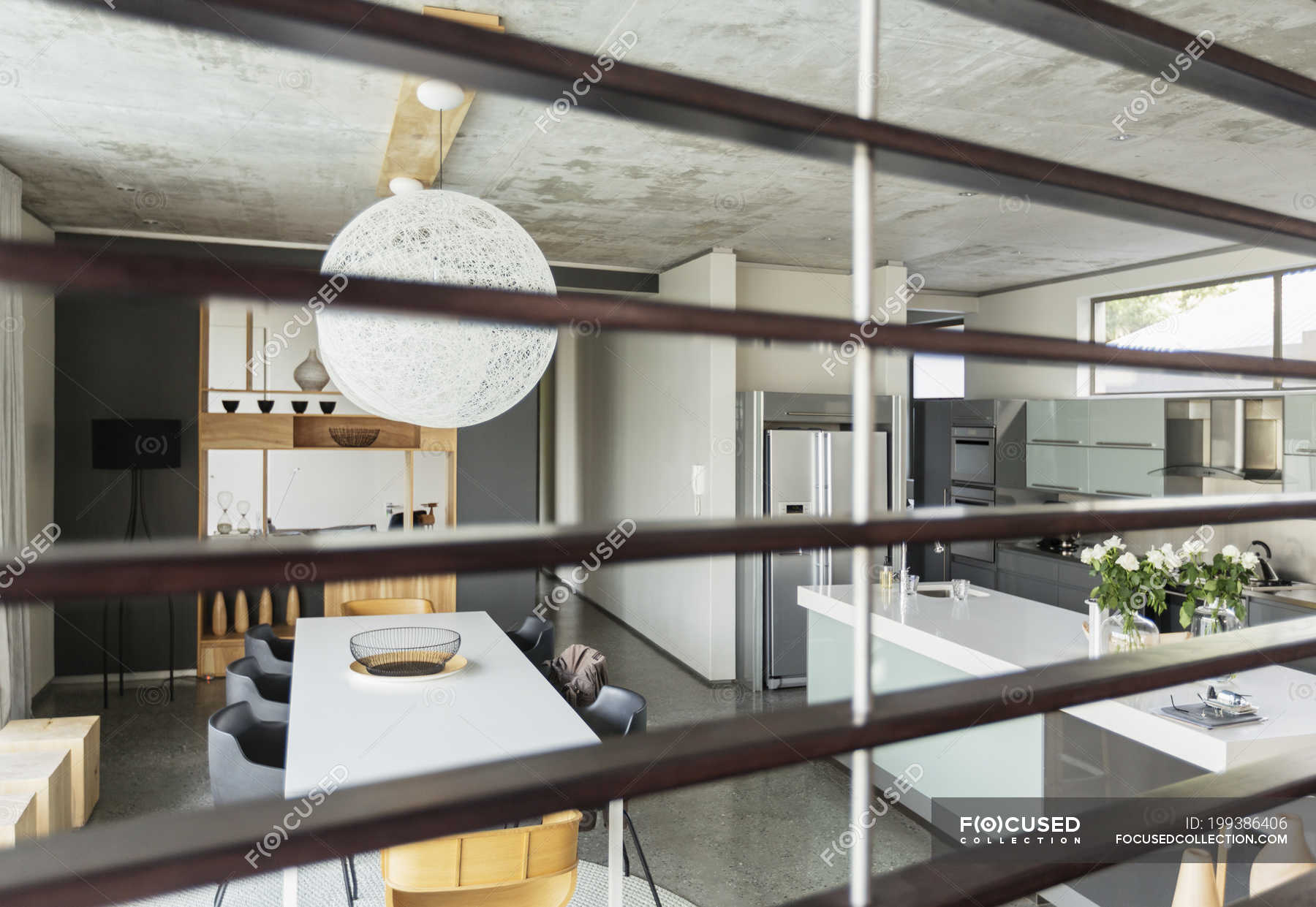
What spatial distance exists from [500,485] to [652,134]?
3511mm

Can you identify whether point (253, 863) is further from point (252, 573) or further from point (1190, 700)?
point (1190, 700)

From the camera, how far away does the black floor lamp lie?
5.50m

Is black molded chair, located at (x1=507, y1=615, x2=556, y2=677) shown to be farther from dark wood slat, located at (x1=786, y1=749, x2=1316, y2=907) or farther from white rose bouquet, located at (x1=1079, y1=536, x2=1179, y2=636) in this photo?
dark wood slat, located at (x1=786, y1=749, x2=1316, y2=907)

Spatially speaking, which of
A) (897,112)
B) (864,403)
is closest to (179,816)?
(864,403)

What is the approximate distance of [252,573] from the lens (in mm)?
312

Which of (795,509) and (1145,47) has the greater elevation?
(1145,47)

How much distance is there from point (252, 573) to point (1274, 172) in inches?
204

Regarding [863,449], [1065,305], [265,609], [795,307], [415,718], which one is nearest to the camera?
[863,449]

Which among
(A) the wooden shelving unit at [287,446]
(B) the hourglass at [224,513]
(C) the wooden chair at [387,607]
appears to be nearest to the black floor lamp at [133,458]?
(A) the wooden shelving unit at [287,446]

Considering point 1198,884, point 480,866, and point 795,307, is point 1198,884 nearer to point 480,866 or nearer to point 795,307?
point 480,866

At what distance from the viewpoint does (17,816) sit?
2.96 meters

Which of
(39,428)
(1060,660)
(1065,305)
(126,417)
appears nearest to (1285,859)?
(1060,660)

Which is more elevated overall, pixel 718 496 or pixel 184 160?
pixel 184 160

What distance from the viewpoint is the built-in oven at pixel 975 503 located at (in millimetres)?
7004
